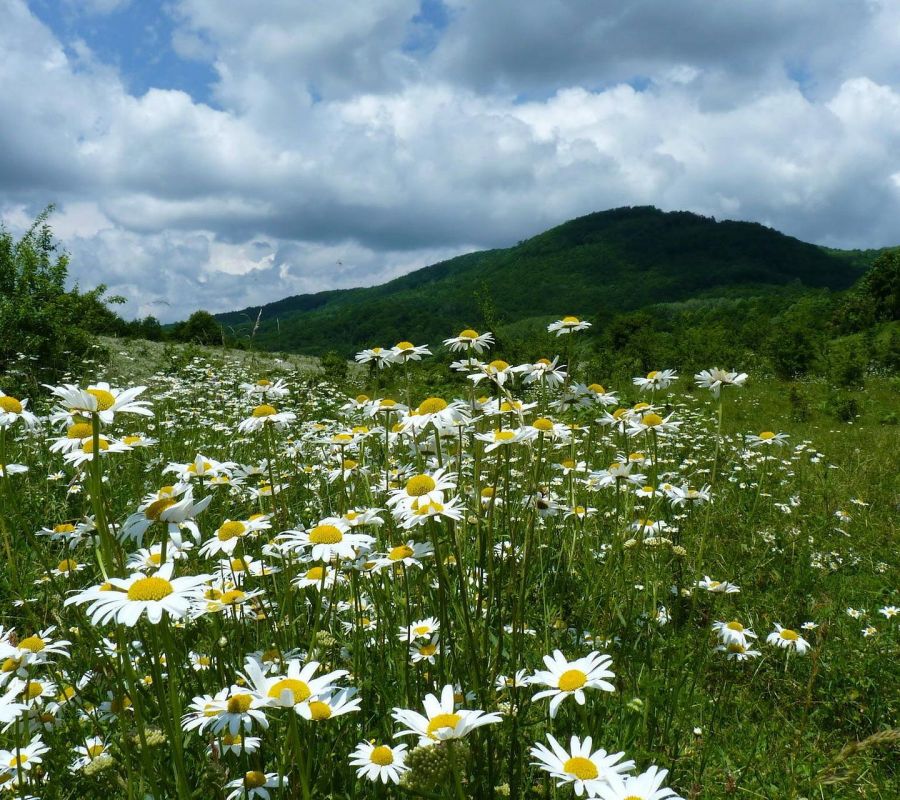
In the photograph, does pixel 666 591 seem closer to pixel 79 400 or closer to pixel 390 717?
pixel 390 717

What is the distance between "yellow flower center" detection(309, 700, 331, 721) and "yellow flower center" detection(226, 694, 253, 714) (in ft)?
1.03

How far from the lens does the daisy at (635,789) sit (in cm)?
125

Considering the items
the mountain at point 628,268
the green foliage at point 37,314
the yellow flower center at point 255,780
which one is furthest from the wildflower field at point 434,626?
the mountain at point 628,268

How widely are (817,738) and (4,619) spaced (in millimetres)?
3973

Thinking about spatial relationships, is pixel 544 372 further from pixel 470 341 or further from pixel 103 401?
pixel 103 401

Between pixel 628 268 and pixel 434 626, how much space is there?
540 feet

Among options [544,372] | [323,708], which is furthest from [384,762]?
[544,372]

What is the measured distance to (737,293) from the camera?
10944 cm

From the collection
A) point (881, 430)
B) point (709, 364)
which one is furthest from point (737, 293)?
point (881, 430)

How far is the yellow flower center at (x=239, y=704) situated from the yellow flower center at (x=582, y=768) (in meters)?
0.82

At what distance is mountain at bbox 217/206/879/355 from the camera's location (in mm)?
127188

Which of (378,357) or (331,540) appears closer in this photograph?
(331,540)

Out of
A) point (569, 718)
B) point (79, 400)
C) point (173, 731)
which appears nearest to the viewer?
point (173, 731)

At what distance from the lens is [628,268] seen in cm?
15650
